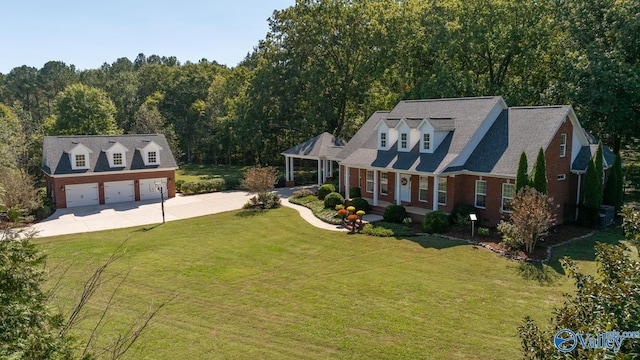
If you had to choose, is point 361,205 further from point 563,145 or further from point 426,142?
point 563,145

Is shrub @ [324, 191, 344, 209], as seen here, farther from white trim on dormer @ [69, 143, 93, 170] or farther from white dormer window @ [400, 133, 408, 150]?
white trim on dormer @ [69, 143, 93, 170]

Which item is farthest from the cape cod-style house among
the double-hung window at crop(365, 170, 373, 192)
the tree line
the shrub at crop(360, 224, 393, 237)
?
the tree line

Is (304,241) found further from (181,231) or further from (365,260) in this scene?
(181,231)

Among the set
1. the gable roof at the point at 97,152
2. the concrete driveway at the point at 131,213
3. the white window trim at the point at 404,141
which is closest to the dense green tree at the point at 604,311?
the white window trim at the point at 404,141

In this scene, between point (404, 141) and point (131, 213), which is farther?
point (131, 213)

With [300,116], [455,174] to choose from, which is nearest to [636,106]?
[455,174]

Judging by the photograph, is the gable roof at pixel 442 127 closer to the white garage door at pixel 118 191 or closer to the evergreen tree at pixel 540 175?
the evergreen tree at pixel 540 175

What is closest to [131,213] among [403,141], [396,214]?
[396,214]
